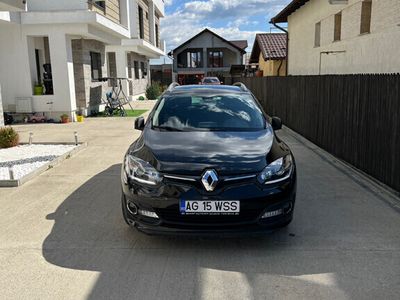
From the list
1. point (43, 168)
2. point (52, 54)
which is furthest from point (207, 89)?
point (52, 54)

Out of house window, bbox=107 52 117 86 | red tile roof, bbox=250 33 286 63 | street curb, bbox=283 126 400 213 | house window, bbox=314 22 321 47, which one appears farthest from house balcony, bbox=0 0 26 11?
red tile roof, bbox=250 33 286 63

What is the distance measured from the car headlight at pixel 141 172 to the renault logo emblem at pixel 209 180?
43 centimetres

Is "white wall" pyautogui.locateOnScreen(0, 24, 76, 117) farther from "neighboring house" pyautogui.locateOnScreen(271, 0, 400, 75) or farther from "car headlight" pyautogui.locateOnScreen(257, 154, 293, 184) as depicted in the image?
"car headlight" pyautogui.locateOnScreen(257, 154, 293, 184)

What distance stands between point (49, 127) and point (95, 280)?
35.5 feet

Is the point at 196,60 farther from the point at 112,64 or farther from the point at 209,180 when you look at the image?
the point at 209,180

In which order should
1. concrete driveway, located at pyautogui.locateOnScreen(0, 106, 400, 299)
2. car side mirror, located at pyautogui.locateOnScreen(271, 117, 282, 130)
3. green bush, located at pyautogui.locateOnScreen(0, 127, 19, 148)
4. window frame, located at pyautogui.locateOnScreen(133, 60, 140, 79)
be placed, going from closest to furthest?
concrete driveway, located at pyautogui.locateOnScreen(0, 106, 400, 299) < car side mirror, located at pyautogui.locateOnScreen(271, 117, 282, 130) < green bush, located at pyautogui.locateOnScreen(0, 127, 19, 148) < window frame, located at pyautogui.locateOnScreen(133, 60, 140, 79)

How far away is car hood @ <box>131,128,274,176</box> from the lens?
378 centimetres

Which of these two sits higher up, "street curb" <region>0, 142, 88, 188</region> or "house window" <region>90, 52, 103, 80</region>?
"house window" <region>90, 52, 103, 80</region>

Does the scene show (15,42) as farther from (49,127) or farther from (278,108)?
(278,108)

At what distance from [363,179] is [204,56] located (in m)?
49.5

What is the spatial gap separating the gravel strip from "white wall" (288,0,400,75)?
7.46 metres

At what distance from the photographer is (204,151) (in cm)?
398

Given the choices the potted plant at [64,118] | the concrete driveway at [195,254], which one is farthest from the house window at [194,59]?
the concrete driveway at [195,254]

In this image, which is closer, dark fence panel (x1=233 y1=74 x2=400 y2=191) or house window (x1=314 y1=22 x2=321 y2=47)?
dark fence panel (x1=233 y1=74 x2=400 y2=191)
